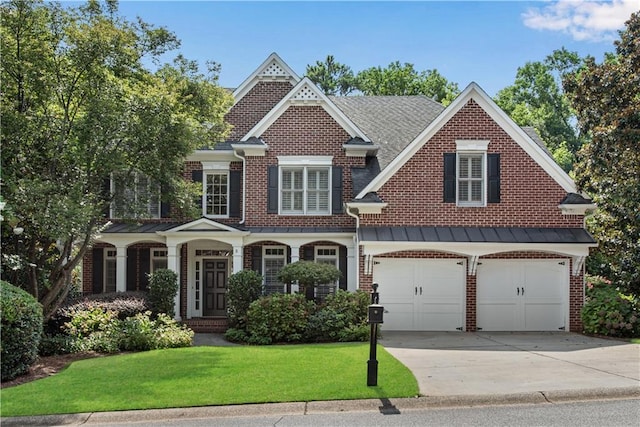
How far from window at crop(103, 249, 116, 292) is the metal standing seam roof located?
926 centimetres

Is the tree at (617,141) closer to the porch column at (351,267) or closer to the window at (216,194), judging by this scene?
the porch column at (351,267)

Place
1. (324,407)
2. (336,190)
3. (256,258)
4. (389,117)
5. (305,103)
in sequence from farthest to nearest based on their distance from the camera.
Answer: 1. (389,117)
2. (256,258)
3. (305,103)
4. (336,190)
5. (324,407)

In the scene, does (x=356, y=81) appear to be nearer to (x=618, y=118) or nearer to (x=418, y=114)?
(x=418, y=114)

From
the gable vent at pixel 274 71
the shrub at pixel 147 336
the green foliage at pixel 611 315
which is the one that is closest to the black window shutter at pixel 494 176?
the green foliage at pixel 611 315

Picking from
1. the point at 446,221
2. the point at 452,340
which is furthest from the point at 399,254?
the point at 452,340

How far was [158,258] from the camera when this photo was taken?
2017 centimetres

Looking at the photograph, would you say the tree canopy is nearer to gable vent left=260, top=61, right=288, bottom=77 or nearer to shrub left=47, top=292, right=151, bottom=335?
gable vent left=260, top=61, right=288, bottom=77

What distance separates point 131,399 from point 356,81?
4666cm

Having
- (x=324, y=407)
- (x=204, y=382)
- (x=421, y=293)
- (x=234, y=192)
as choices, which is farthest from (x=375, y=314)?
(x=234, y=192)

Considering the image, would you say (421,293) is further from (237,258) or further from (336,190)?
(237,258)

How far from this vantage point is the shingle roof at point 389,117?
20578 millimetres

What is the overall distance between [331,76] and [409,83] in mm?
10747

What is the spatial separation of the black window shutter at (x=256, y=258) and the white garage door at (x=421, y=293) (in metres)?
4.52

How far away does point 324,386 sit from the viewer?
9.05 meters
